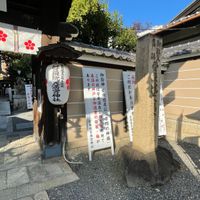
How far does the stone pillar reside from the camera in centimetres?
442

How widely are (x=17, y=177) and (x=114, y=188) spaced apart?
6.64 ft

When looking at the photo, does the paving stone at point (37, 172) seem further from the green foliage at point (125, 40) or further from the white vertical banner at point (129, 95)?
the green foliage at point (125, 40)

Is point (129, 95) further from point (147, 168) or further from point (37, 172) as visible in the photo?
point (37, 172)

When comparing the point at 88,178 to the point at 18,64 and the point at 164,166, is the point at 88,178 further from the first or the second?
the point at 18,64

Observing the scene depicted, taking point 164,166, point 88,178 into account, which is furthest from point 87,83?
point 164,166

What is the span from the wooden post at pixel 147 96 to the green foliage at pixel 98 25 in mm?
12830

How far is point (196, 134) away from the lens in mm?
6422

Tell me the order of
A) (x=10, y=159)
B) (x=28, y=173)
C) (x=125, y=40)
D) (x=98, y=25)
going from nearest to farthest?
(x=28, y=173) → (x=10, y=159) → (x=98, y=25) → (x=125, y=40)

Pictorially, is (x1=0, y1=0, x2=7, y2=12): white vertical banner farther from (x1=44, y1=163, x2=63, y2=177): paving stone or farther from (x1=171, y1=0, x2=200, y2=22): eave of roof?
(x1=171, y1=0, x2=200, y2=22): eave of roof

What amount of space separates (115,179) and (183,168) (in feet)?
5.55

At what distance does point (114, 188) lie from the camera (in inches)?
153

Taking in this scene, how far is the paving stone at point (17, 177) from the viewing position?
4.00 meters

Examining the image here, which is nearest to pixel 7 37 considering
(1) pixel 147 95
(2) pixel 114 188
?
(1) pixel 147 95

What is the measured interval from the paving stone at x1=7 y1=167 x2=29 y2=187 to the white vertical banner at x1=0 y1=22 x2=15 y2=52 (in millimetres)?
2711
